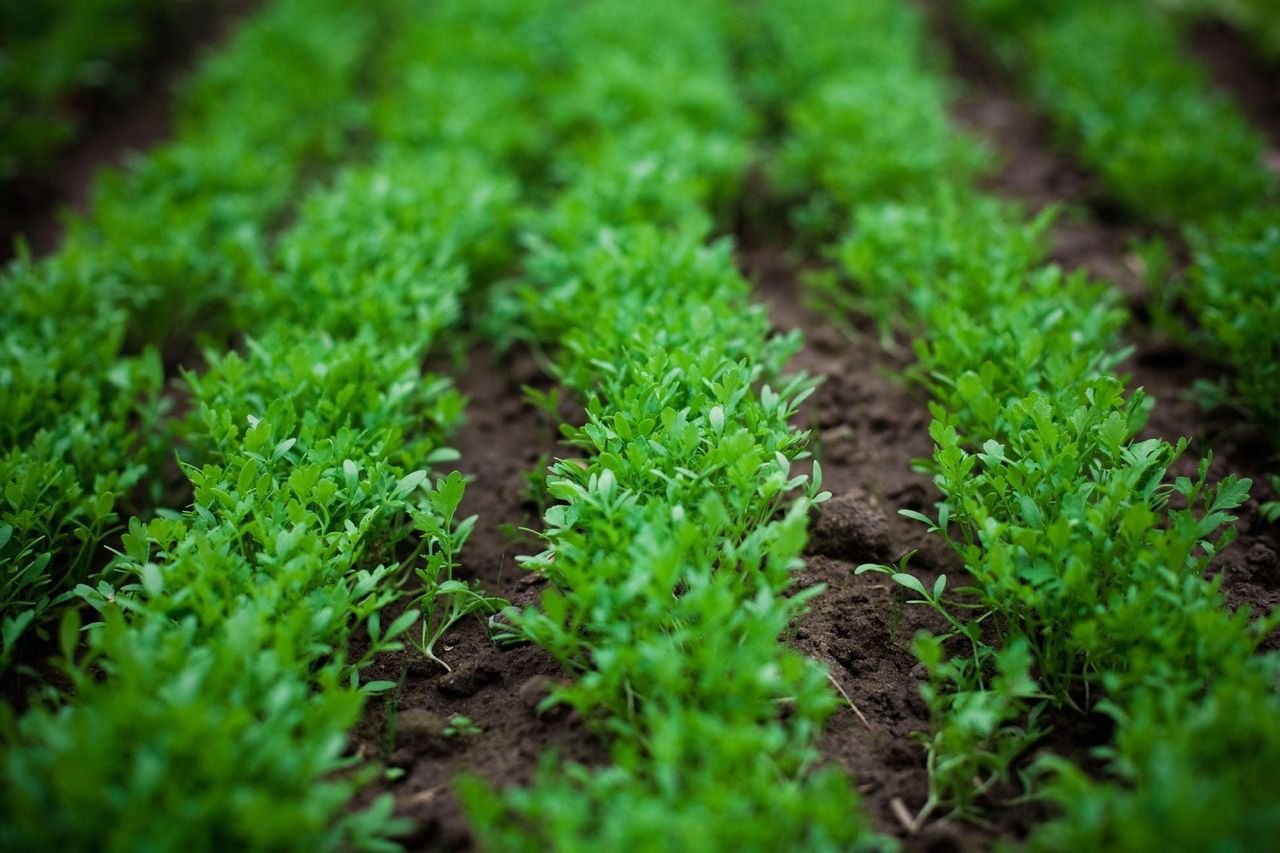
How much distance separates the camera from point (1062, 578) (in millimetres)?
2176

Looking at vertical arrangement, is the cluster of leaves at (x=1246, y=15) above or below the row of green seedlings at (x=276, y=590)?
above

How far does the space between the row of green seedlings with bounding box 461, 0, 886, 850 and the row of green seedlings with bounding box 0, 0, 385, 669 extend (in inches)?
49.2

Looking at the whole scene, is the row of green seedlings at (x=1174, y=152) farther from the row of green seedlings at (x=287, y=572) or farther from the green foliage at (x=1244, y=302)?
the row of green seedlings at (x=287, y=572)

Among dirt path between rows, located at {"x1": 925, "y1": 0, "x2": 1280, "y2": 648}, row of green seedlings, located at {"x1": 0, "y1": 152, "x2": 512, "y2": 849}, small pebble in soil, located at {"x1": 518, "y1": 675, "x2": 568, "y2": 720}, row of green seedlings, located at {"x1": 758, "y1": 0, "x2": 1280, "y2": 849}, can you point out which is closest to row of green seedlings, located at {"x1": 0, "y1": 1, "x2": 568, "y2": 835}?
row of green seedlings, located at {"x1": 0, "y1": 152, "x2": 512, "y2": 849}

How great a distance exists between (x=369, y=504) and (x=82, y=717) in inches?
34.3

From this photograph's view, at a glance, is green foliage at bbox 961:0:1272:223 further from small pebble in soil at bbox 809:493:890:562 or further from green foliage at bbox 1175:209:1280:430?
small pebble in soil at bbox 809:493:890:562

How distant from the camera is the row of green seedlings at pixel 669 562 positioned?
1819 mm

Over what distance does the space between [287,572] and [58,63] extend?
4689 mm

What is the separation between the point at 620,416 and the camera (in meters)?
2.47

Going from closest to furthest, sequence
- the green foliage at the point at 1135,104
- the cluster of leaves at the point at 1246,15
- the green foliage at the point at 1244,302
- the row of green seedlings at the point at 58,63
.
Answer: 1. the green foliage at the point at 1244,302
2. the green foliage at the point at 1135,104
3. the row of green seedlings at the point at 58,63
4. the cluster of leaves at the point at 1246,15

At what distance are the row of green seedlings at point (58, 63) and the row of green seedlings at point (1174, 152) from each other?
517 centimetres

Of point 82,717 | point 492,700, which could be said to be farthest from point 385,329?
point 82,717

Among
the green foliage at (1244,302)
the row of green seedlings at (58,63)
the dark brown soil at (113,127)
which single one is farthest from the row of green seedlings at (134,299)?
the green foliage at (1244,302)

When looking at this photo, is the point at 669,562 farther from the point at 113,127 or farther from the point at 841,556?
the point at 113,127
